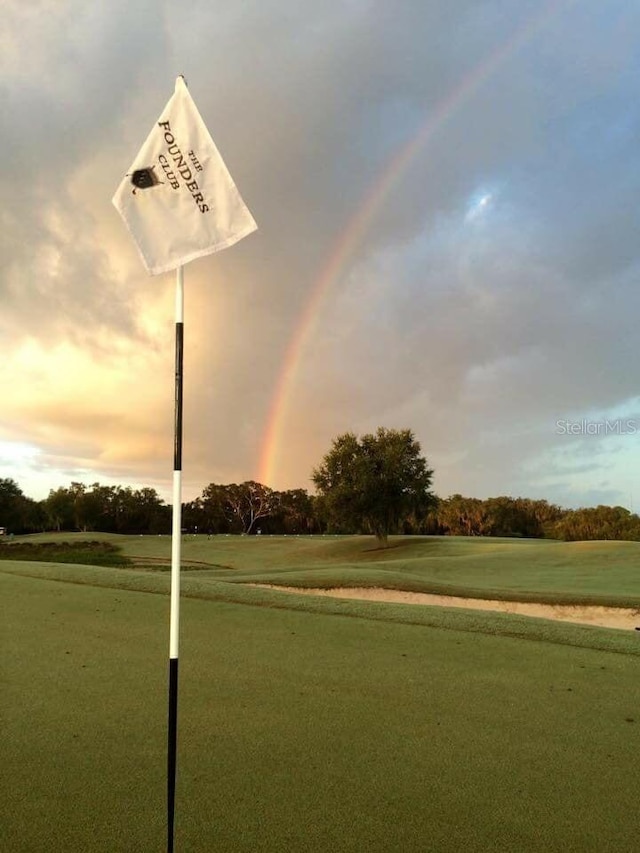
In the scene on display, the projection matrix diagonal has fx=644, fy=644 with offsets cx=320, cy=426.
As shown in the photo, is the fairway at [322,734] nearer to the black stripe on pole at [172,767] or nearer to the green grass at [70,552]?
the black stripe on pole at [172,767]

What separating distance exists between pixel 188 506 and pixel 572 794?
295 feet

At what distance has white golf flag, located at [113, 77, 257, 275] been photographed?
4500 mm

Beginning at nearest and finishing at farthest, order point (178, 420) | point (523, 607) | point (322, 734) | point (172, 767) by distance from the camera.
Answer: point (172, 767), point (178, 420), point (322, 734), point (523, 607)

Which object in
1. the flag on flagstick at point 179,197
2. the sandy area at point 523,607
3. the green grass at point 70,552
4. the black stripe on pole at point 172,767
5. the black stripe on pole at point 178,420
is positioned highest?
the flag on flagstick at point 179,197

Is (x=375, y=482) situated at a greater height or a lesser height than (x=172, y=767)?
greater

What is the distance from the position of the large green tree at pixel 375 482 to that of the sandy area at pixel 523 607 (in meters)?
24.4

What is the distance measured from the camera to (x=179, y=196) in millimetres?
4543

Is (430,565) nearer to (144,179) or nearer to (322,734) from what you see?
(322,734)

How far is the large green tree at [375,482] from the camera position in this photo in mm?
42938

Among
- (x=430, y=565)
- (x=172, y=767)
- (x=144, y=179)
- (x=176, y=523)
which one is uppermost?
(x=144, y=179)

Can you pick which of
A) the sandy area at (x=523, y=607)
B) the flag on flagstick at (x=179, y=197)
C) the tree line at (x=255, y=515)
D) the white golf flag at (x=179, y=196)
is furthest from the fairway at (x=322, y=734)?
the tree line at (x=255, y=515)

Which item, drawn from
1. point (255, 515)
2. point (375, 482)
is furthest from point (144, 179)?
point (255, 515)

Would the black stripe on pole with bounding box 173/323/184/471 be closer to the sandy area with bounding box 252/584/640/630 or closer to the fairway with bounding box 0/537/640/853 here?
the fairway with bounding box 0/537/640/853

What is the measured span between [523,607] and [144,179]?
15104 mm
